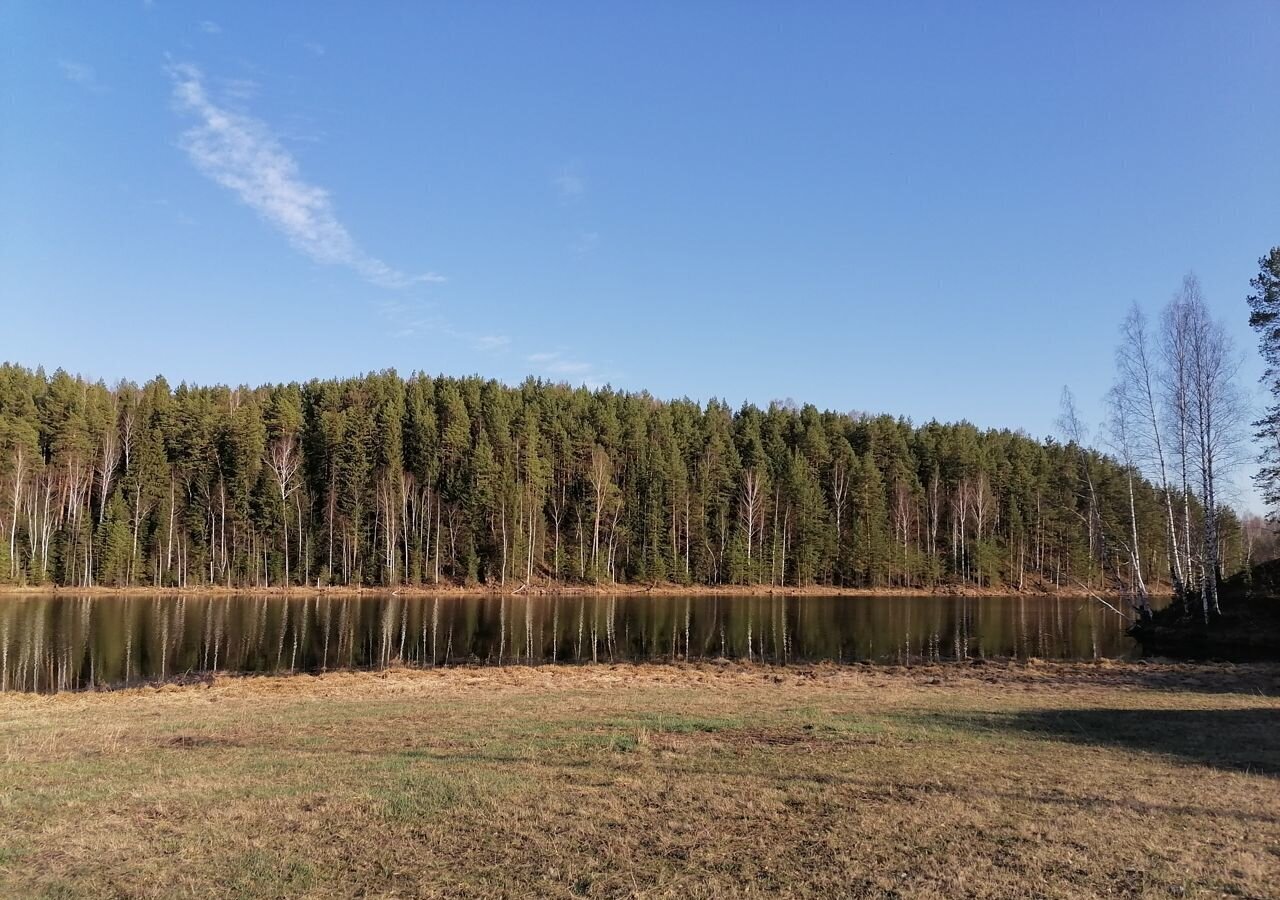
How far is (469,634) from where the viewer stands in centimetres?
4175

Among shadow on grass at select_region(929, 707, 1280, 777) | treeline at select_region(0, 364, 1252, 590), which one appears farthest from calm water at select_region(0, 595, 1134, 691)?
shadow on grass at select_region(929, 707, 1280, 777)

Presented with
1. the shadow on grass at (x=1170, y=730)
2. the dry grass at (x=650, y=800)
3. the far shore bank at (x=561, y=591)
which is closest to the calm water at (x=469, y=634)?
the far shore bank at (x=561, y=591)

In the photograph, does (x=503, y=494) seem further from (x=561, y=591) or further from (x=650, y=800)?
(x=650, y=800)

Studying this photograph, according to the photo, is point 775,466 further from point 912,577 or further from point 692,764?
point 692,764

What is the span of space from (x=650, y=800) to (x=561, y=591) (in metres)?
66.0

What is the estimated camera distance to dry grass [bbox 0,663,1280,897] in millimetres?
6867

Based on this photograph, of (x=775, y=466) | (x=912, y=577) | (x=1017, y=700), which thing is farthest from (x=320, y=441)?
(x=1017, y=700)

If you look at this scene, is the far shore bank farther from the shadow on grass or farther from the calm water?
the shadow on grass

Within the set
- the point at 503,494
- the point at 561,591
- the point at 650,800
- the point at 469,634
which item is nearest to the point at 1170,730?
the point at 650,800

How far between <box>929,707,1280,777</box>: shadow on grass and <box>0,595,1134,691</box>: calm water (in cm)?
1702

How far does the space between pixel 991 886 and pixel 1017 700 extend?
13263 mm

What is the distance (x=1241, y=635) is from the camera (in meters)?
34.7

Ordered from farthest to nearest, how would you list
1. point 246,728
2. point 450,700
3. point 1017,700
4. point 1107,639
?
point 1107,639
point 450,700
point 1017,700
point 246,728

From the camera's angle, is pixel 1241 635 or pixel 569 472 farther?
pixel 569 472
